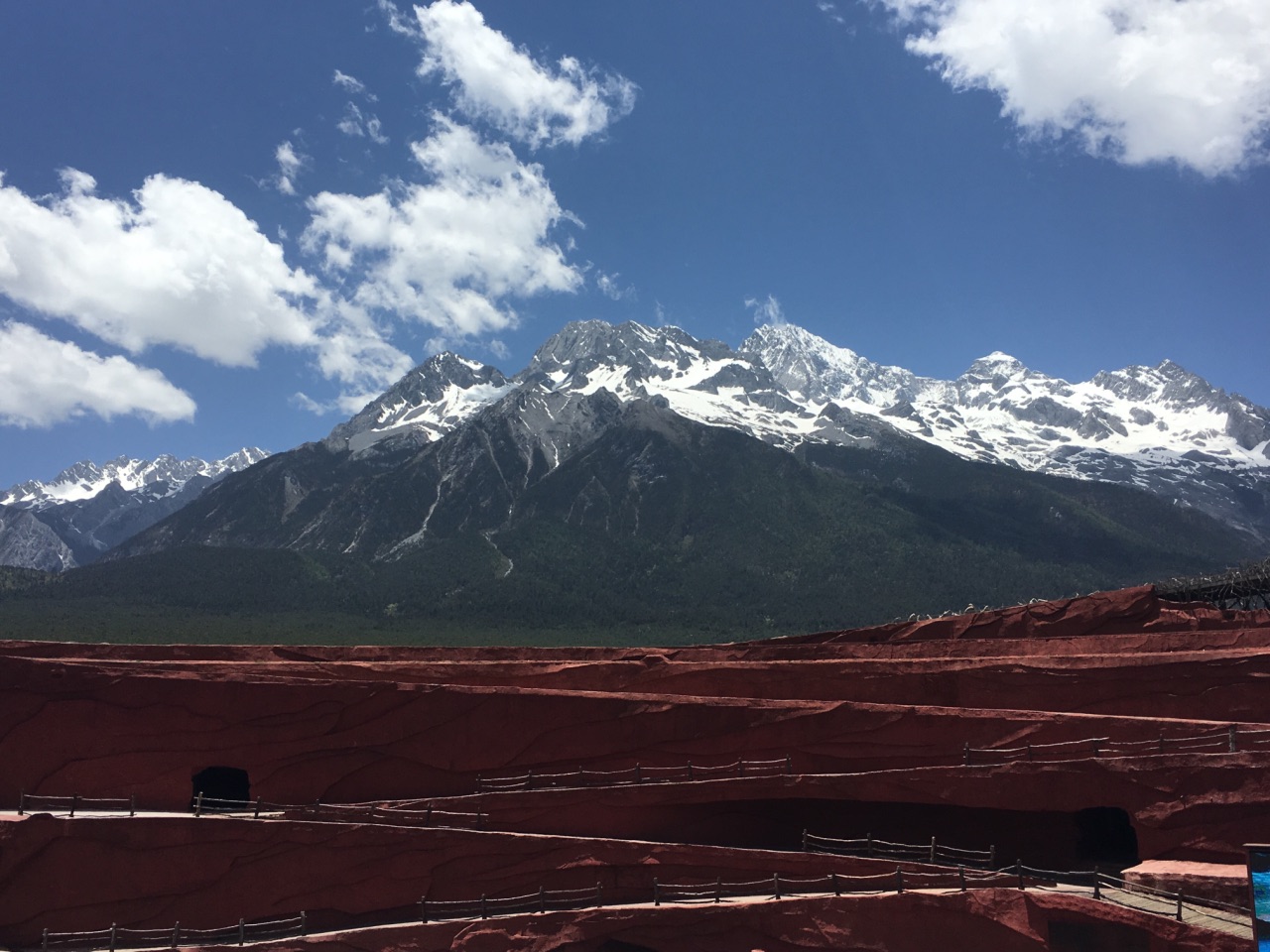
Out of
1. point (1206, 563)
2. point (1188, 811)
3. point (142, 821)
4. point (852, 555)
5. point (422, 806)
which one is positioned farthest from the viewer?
point (1206, 563)

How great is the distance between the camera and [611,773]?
2367cm

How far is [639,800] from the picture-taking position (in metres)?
22.6

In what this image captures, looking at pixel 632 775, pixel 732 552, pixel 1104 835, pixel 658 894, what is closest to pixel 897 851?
pixel 1104 835

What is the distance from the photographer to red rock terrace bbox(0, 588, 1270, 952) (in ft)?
64.5

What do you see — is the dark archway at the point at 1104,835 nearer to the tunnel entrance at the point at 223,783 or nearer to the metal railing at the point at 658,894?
the metal railing at the point at 658,894

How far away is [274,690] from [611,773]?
8419mm

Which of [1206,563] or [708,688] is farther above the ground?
[1206,563]

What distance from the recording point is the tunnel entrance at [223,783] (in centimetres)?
2430

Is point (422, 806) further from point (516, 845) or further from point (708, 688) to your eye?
point (708, 688)

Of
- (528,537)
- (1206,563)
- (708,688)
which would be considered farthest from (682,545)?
(708,688)

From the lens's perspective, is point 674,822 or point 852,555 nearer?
point 674,822

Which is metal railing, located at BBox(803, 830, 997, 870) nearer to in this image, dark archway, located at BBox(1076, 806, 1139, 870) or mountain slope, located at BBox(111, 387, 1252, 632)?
dark archway, located at BBox(1076, 806, 1139, 870)

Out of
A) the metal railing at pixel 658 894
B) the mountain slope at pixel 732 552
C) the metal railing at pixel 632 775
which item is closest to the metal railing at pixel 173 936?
the metal railing at pixel 658 894

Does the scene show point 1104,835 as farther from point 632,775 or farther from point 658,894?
point 632,775
